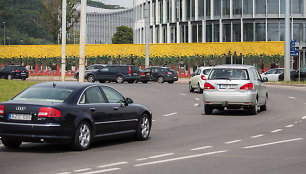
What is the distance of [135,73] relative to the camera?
53156mm

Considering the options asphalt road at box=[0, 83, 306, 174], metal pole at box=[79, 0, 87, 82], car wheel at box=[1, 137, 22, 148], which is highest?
metal pole at box=[79, 0, 87, 82]

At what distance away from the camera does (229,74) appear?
2206 cm

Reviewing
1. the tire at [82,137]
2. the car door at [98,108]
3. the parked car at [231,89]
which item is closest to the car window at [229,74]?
the parked car at [231,89]

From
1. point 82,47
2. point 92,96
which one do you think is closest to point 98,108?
point 92,96

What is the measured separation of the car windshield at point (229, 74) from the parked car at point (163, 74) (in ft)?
105

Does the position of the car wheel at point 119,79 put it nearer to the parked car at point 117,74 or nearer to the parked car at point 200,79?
the parked car at point 117,74

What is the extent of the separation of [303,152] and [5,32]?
170395mm

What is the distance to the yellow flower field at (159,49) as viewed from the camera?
71.4m

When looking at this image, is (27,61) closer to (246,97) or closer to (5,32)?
(246,97)

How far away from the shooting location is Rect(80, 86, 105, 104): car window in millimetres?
12559

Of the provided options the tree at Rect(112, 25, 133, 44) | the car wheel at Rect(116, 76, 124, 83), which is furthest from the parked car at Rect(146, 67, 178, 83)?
the tree at Rect(112, 25, 133, 44)

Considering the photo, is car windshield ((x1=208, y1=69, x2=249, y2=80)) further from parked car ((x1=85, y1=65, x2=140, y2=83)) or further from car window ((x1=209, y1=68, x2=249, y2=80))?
parked car ((x1=85, y1=65, x2=140, y2=83))

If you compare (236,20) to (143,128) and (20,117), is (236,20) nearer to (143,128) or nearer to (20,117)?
(143,128)

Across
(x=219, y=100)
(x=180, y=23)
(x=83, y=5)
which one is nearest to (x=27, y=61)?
(x=180, y=23)
